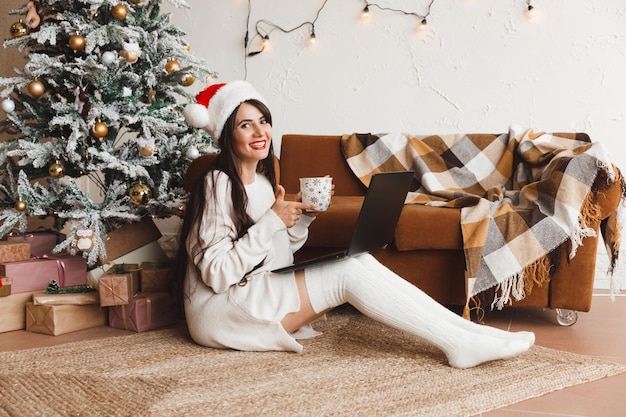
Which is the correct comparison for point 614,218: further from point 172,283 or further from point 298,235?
point 172,283

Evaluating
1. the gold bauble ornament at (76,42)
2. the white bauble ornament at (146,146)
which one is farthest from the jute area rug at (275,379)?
the gold bauble ornament at (76,42)

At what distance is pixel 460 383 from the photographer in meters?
1.55

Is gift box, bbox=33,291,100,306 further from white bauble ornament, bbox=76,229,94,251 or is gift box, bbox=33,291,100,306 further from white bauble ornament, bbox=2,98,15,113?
white bauble ornament, bbox=2,98,15,113

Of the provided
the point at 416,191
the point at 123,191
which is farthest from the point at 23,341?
the point at 416,191

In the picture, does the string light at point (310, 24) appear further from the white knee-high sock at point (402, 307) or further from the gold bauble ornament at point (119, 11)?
the white knee-high sock at point (402, 307)

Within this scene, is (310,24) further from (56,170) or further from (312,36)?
(56,170)

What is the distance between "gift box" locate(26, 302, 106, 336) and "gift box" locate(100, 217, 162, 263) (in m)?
0.21

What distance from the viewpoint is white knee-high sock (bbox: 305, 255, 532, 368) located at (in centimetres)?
164

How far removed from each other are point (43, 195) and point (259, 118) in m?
1.11

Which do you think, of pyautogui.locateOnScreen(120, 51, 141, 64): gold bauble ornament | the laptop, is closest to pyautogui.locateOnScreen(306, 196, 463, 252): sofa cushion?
the laptop

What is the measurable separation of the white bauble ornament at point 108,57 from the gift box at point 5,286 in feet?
2.91

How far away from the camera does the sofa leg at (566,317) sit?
2.26 metres

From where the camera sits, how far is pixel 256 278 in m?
1.76

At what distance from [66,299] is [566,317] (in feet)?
5.91
